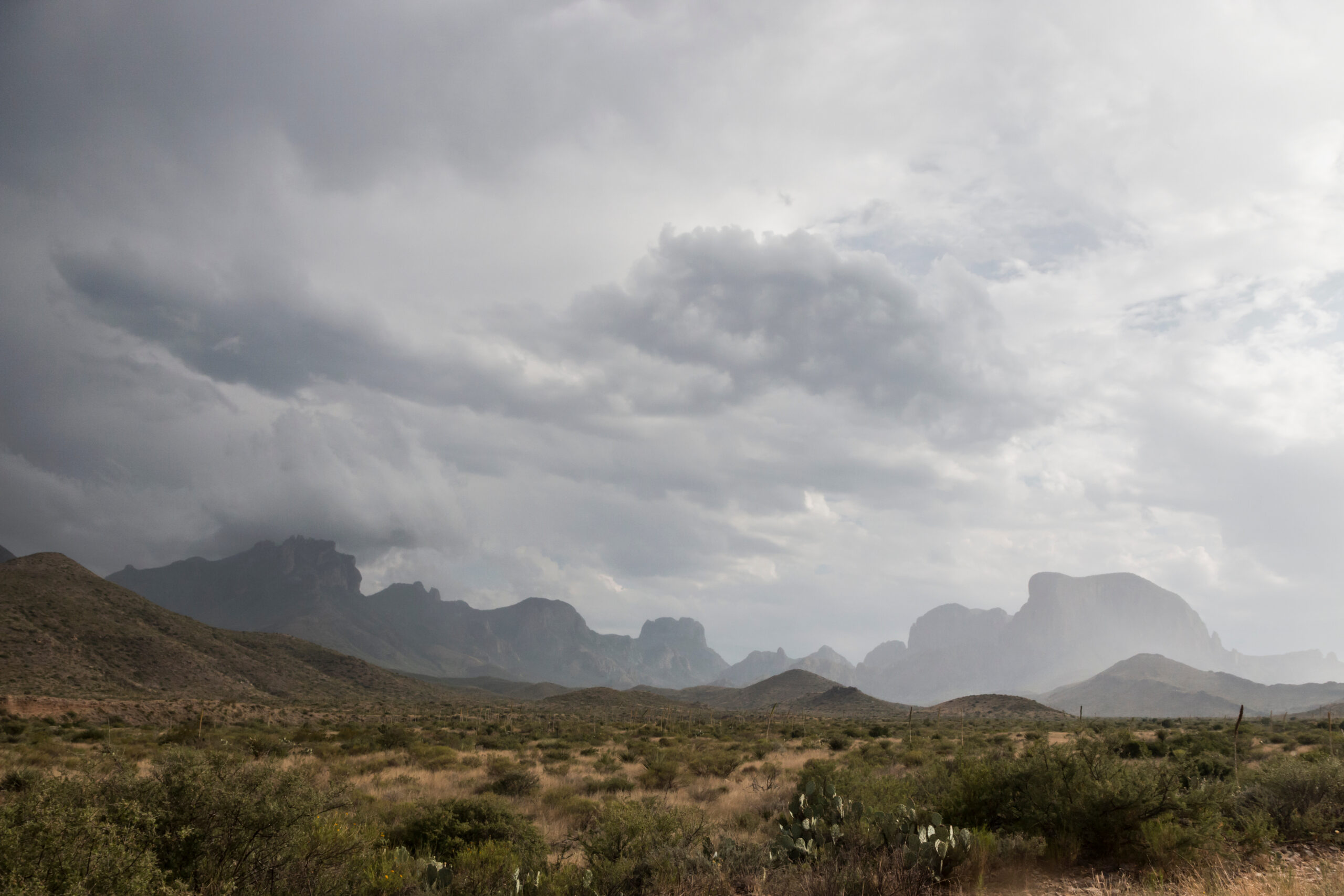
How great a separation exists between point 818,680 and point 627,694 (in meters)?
64.7

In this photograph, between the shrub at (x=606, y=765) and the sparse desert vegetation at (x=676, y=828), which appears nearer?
the sparse desert vegetation at (x=676, y=828)

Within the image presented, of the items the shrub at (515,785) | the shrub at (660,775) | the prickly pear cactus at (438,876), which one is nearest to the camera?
the prickly pear cactus at (438,876)

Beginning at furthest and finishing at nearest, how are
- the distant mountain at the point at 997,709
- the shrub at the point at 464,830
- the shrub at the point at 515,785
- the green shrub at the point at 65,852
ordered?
the distant mountain at the point at 997,709 → the shrub at the point at 515,785 → the shrub at the point at 464,830 → the green shrub at the point at 65,852

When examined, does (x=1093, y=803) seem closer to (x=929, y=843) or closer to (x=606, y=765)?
(x=929, y=843)

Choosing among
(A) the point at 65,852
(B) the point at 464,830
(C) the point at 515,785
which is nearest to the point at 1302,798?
(B) the point at 464,830

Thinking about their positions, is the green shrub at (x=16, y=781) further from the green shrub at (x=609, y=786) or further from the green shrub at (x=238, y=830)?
the green shrub at (x=609, y=786)

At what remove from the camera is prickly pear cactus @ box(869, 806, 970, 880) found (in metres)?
8.97

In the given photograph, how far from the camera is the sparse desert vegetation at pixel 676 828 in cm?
653

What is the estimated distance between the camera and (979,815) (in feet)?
38.9

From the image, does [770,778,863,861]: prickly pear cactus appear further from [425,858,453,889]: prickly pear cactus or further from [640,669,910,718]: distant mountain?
[640,669,910,718]: distant mountain

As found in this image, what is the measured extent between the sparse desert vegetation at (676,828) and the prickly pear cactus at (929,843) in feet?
0.13

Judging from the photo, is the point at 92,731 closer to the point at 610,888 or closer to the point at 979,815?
the point at 610,888

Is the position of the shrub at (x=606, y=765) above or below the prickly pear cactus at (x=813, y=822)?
below

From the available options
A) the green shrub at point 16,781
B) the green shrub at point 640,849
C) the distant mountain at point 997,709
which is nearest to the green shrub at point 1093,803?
the green shrub at point 640,849
